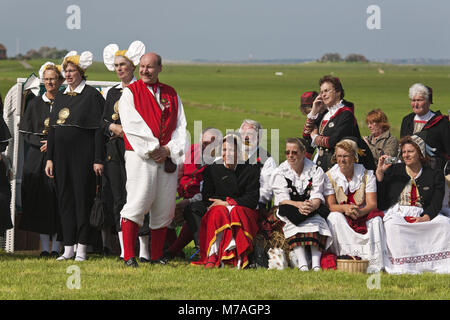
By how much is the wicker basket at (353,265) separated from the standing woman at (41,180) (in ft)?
9.94

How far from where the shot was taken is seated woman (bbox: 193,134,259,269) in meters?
7.61

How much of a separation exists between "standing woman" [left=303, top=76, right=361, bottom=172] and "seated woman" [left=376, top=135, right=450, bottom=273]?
510mm

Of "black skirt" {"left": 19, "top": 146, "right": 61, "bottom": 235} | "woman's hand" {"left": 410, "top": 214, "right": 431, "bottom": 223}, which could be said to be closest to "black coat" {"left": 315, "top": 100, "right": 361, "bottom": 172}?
"woman's hand" {"left": 410, "top": 214, "right": 431, "bottom": 223}

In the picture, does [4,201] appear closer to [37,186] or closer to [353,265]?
[37,186]

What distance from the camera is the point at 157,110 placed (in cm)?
734

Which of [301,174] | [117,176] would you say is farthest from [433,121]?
[117,176]

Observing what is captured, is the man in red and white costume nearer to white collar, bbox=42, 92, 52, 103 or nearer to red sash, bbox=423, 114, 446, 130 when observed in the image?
white collar, bbox=42, 92, 52, 103

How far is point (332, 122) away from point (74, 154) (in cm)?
267

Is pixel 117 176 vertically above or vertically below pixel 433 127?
below

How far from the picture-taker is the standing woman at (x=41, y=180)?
8312 mm

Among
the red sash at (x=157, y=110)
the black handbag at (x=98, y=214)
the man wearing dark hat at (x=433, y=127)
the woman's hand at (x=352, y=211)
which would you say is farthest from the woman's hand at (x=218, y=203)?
the man wearing dark hat at (x=433, y=127)
